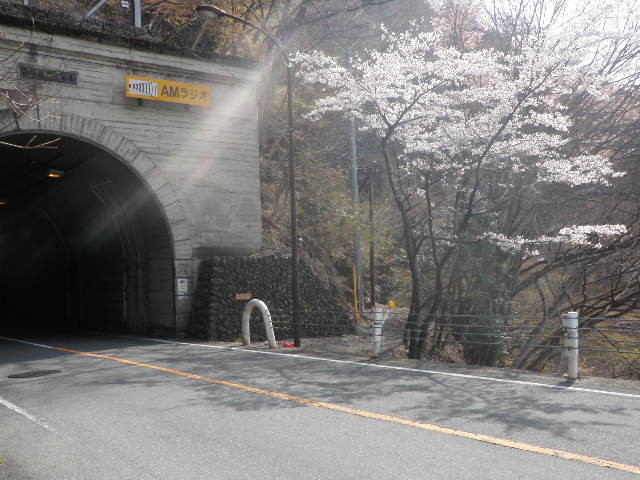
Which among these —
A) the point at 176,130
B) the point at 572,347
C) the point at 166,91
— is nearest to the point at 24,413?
the point at 572,347

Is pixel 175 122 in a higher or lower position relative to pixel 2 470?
Answer: higher

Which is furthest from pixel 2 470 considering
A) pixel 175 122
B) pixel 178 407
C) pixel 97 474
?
pixel 175 122

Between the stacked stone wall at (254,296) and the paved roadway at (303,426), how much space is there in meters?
6.85

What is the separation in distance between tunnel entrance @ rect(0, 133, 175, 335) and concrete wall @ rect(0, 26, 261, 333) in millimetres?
520

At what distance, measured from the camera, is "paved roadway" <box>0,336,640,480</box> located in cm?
489

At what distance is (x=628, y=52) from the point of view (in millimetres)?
16938

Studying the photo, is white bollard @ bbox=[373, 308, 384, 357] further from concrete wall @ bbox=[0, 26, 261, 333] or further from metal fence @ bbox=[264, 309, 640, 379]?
concrete wall @ bbox=[0, 26, 261, 333]

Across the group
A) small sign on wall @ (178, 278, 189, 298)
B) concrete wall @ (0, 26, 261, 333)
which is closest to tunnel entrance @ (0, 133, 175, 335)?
small sign on wall @ (178, 278, 189, 298)

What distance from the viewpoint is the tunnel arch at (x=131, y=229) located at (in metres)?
16.6

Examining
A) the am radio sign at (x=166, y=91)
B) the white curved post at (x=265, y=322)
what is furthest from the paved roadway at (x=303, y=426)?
the am radio sign at (x=166, y=91)

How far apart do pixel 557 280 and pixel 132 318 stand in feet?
45.0

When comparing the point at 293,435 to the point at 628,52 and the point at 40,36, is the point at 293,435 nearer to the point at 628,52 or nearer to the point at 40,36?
the point at 40,36

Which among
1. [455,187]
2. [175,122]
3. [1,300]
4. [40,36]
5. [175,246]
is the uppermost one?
[40,36]

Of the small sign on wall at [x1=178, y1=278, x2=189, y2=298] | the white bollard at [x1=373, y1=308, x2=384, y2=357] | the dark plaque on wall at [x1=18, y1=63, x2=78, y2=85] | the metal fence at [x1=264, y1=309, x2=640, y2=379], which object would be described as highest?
the dark plaque on wall at [x1=18, y1=63, x2=78, y2=85]
